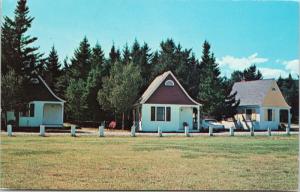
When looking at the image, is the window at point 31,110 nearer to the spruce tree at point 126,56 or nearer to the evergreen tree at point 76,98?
the evergreen tree at point 76,98

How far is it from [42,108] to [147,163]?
2.35m

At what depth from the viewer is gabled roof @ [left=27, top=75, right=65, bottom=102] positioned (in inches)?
362

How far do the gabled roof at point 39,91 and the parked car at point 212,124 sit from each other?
117 inches

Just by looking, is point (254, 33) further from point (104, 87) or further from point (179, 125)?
point (104, 87)

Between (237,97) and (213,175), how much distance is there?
1898 mm

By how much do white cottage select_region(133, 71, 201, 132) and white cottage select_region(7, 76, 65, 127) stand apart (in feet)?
5.06

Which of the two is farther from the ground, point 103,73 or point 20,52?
point 20,52

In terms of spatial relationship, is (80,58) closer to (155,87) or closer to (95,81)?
(95,81)

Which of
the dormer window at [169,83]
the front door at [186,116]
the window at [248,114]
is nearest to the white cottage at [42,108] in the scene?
the dormer window at [169,83]

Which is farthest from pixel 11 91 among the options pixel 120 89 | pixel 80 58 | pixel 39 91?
pixel 120 89

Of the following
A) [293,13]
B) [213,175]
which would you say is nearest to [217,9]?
[293,13]

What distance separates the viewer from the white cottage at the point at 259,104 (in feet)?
32.0

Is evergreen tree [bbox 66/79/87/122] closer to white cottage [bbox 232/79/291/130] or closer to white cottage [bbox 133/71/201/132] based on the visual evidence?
white cottage [bbox 133/71/201/132]

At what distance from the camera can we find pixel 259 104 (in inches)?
401
